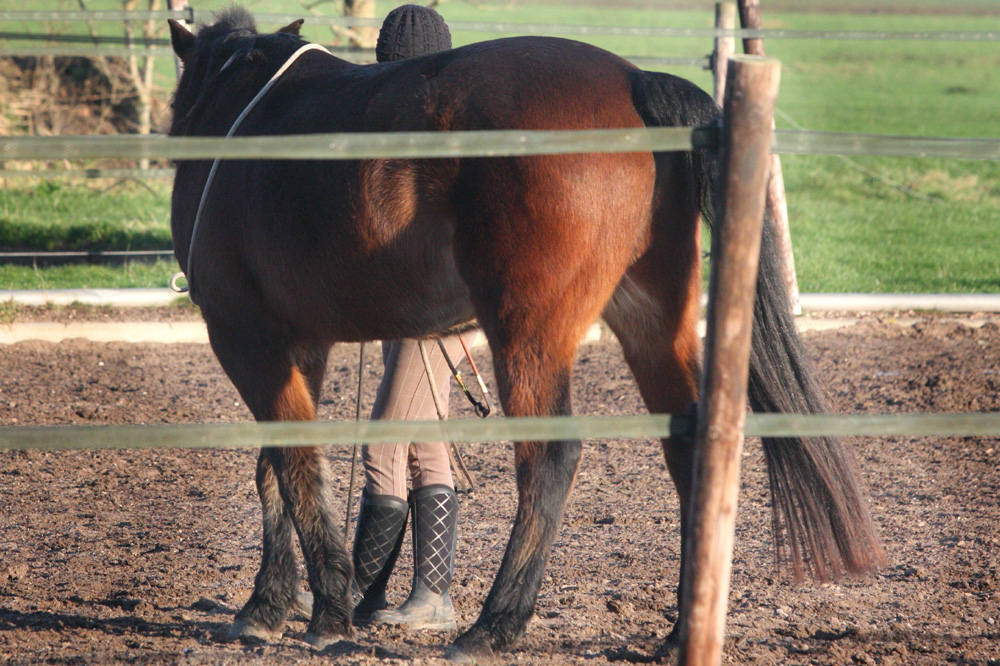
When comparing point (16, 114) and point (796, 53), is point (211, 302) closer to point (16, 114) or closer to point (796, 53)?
point (16, 114)

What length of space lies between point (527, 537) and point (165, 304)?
4276mm

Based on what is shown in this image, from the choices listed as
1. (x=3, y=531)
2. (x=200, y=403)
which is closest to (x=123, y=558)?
(x=3, y=531)

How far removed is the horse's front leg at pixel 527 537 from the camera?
94.3 inches

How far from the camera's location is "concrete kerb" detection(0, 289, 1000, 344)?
560cm

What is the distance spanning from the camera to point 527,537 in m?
2.40

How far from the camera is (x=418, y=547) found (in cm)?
290

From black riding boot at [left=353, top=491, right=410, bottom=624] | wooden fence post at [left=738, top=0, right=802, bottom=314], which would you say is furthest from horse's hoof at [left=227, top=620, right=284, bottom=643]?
wooden fence post at [left=738, top=0, right=802, bottom=314]

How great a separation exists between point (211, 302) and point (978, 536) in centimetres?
269

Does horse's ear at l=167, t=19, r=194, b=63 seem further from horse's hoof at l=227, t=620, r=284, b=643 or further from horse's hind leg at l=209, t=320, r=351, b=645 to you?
horse's hoof at l=227, t=620, r=284, b=643

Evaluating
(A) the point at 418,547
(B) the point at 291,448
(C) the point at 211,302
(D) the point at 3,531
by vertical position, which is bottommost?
(D) the point at 3,531

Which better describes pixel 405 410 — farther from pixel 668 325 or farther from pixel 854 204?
pixel 854 204

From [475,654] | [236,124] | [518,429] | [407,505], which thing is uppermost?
[236,124]

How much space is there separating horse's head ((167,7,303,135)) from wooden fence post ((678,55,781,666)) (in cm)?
177

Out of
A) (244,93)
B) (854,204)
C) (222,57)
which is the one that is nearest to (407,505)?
(244,93)
